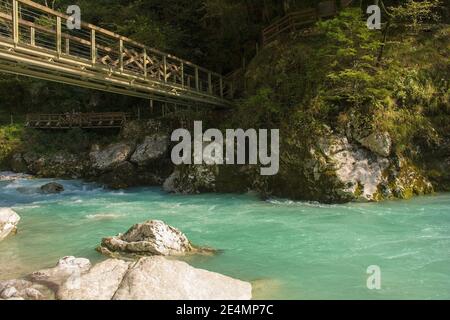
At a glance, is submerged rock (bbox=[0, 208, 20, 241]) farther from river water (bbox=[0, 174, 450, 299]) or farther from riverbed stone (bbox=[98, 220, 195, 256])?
riverbed stone (bbox=[98, 220, 195, 256])

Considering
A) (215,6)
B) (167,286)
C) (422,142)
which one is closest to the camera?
(167,286)

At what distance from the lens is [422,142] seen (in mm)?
14969

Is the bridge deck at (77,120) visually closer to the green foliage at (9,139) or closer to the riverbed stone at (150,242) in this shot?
the green foliage at (9,139)

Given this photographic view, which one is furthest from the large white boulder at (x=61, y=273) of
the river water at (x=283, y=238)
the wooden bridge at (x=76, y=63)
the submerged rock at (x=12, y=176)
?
the submerged rock at (x=12, y=176)

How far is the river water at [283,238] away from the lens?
6711 mm

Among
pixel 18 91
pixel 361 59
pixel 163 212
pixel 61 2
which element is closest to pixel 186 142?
pixel 163 212

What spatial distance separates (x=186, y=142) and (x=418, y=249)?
12.4m

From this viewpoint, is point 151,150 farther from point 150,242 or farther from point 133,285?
point 133,285

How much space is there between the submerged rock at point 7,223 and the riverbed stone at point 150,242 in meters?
2.96

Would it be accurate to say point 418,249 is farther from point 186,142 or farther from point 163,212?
point 186,142

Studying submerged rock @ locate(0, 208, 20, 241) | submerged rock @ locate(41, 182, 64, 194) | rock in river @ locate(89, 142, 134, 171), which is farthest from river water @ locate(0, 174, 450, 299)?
rock in river @ locate(89, 142, 134, 171)

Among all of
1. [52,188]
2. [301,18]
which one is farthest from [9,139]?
[301,18]

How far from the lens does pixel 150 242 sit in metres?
8.12

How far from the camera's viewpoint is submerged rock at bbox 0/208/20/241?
9977 millimetres
